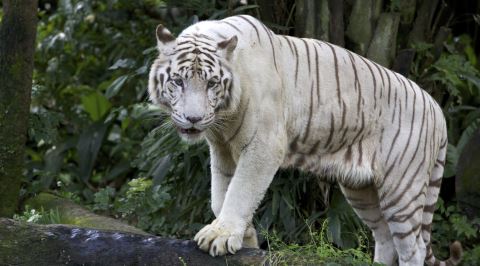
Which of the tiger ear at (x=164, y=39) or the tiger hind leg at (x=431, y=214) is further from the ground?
the tiger ear at (x=164, y=39)

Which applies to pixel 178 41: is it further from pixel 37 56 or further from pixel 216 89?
pixel 37 56

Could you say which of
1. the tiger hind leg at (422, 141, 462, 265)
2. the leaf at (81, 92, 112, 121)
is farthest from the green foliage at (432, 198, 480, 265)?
the leaf at (81, 92, 112, 121)

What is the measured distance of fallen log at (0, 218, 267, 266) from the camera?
4.04m

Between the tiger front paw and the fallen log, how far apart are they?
0.03 metres

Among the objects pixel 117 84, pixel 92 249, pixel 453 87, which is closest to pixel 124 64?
pixel 117 84

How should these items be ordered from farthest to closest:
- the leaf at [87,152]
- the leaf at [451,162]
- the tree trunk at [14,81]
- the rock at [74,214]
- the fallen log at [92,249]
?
the leaf at [87,152] < the leaf at [451,162] < the rock at [74,214] < the tree trunk at [14,81] < the fallen log at [92,249]

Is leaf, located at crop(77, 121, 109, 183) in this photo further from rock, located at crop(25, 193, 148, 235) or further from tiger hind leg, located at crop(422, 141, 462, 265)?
tiger hind leg, located at crop(422, 141, 462, 265)

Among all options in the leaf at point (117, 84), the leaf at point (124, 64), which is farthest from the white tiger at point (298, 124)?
the leaf at point (124, 64)

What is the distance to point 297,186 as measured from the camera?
6547 millimetres

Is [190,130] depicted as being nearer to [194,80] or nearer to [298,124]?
[194,80]

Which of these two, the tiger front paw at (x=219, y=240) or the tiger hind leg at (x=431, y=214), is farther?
the tiger hind leg at (x=431, y=214)

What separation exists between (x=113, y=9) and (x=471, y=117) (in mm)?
3786

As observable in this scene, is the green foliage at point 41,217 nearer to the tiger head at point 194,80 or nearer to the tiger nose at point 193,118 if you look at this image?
the tiger head at point 194,80

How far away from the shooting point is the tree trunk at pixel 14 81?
5.16 m
